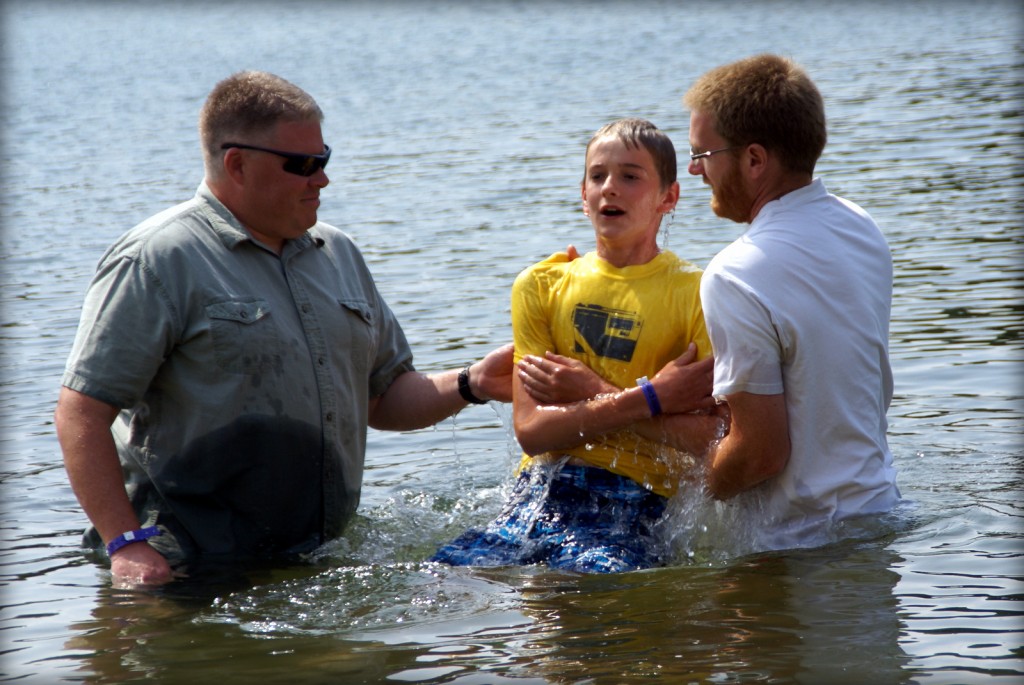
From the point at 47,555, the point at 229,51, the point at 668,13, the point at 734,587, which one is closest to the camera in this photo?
the point at 734,587

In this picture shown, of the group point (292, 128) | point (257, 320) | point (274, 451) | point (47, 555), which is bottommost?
point (47, 555)

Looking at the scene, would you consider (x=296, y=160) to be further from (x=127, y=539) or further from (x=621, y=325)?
(x=127, y=539)

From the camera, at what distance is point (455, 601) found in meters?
5.57

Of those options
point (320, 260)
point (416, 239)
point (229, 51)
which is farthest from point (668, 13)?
point (320, 260)

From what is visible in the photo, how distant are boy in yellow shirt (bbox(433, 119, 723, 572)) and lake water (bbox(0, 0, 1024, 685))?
197 mm

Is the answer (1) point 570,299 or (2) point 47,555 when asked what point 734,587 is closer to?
(1) point 570,299

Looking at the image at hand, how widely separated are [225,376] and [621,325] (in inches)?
64.6

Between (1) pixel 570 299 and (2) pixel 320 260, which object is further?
(2) pixel 320 260

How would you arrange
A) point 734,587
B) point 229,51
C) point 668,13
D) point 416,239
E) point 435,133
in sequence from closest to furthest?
point 734,587, point 416,239, point 435,133, point 229,51, point 668,13

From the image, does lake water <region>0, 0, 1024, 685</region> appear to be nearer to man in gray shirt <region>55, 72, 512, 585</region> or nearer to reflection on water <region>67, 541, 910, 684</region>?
reflection on water <region>67, 541, 910, 684</region>

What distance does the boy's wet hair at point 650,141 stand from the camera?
5516 millimetres

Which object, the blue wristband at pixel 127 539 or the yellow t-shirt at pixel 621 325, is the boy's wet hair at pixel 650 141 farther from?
the blue wristband at pixel 127 539

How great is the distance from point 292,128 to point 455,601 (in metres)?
2.11

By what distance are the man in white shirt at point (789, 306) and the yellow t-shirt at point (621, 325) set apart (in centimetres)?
38
